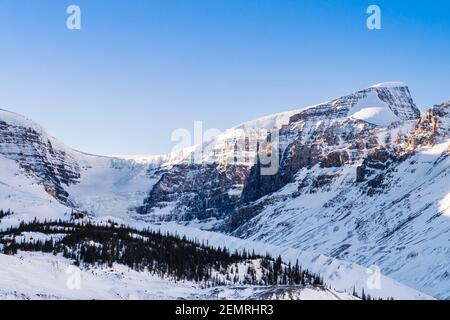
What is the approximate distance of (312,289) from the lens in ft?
439
